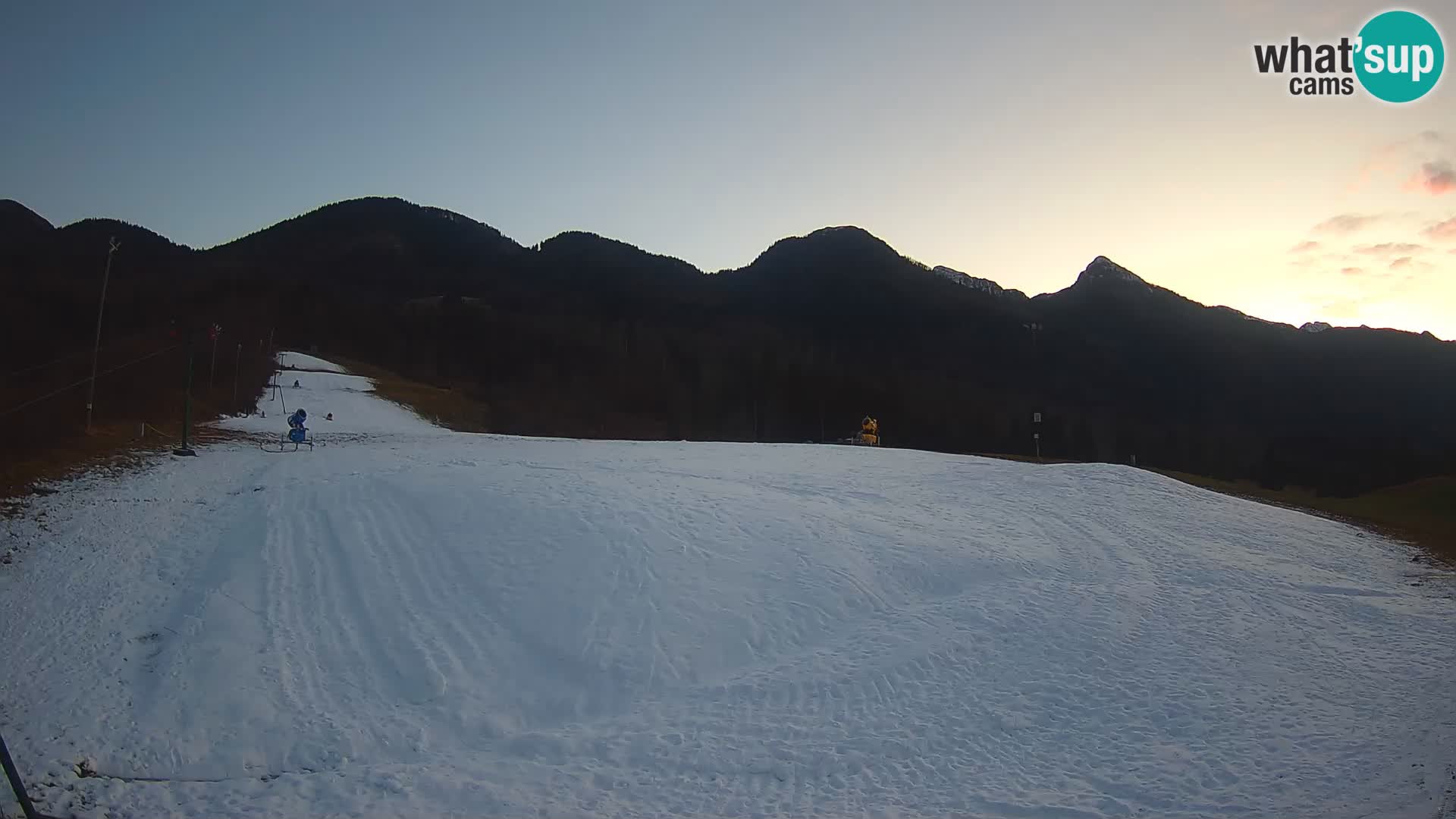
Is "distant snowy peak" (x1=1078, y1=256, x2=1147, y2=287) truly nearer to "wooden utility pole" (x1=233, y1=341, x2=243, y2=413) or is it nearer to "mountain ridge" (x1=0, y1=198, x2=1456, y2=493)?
"mountain ridge" (x1=0, y1=198, x2=1456, y2=493)

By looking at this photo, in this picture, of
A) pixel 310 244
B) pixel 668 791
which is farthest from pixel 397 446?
pixel 310 244

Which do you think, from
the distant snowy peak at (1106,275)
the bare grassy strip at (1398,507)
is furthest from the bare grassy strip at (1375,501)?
the distant snowy peak at (1106,275)

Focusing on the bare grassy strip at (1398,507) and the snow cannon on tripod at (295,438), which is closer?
A: the bare grassy strip at (1398,507)

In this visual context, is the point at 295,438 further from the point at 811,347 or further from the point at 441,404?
the point at 811,347

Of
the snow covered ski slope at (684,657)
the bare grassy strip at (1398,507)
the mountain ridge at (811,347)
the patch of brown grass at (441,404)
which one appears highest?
the mountain ridge at (811,347)

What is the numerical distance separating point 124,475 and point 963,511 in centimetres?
1927

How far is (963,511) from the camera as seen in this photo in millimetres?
17875

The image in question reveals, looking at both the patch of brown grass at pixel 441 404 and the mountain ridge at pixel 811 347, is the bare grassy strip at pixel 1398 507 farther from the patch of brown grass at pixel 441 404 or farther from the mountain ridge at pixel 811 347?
the patch of brown grass at pixel 441 404

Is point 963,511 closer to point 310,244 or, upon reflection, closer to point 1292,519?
point 1292,519

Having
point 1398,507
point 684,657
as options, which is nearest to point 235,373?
point 684,657

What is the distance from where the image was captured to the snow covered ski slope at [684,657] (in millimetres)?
7598

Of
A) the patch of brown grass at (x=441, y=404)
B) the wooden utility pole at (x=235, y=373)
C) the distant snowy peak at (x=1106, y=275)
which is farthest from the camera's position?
the distant snowy peak at (x=1106, y=275)

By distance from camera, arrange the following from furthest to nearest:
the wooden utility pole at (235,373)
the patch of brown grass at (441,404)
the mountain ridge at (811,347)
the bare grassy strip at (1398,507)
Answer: the mountain ridge at (811,347) < the patch of brown grass at (441,404) < the wooden utility pole at (235,373) < the bare grassy strip at (1398,507)

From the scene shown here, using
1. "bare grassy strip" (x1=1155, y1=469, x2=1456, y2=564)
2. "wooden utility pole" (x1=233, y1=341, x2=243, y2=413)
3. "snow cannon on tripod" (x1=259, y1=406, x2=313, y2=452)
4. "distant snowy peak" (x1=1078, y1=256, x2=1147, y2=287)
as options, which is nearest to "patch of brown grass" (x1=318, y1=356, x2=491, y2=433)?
"wooden utility pole" (x1=233, y1=341, x2=243, y2=413)
